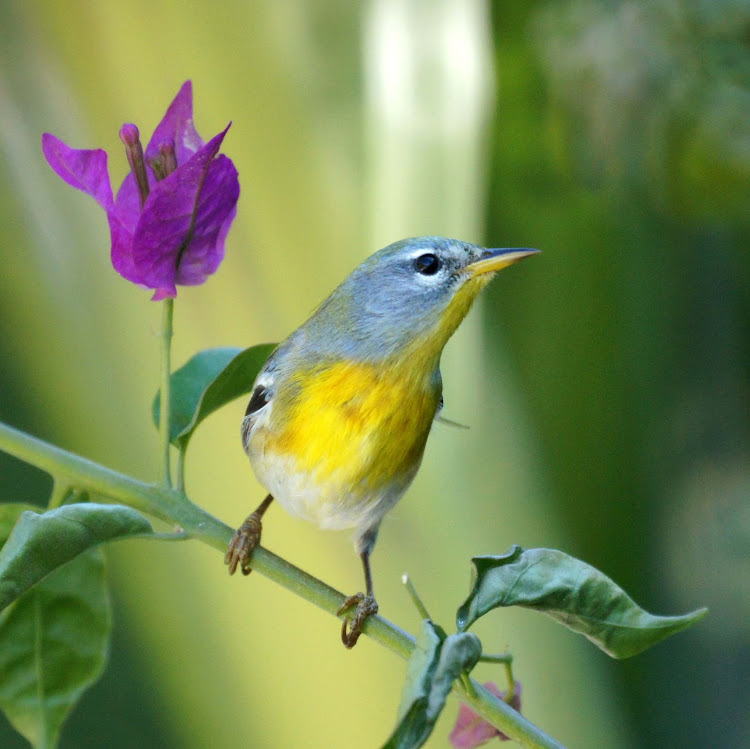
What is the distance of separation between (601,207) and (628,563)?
0.66 meters

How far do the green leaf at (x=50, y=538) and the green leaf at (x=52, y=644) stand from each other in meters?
0.12

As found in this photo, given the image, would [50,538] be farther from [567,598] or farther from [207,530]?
[567,598]

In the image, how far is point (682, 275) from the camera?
62.1 inches

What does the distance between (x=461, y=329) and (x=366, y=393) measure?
33.5 inches

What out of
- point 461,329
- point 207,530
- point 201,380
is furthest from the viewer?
point 461,329

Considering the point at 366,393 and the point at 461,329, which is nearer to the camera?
the point at 366,393

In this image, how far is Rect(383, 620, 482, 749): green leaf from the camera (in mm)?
287

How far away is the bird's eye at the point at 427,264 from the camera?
0.62 meters

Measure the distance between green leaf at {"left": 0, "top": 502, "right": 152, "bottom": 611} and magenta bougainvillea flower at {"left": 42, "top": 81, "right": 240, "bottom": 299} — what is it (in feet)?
0.43

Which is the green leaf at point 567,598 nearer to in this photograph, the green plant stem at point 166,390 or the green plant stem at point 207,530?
the green plant stem at point 207,530

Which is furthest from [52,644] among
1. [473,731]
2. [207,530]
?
[473,731]

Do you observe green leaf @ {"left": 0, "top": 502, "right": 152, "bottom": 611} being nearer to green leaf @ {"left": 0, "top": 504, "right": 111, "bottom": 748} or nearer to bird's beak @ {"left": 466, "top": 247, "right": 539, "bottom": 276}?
green leaf @ {"left": 0, "top": 504, "right": 111, "bottom": 748}

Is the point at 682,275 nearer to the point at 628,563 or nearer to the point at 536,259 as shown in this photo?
the point at 536,259

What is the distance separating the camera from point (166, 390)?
455 mm
